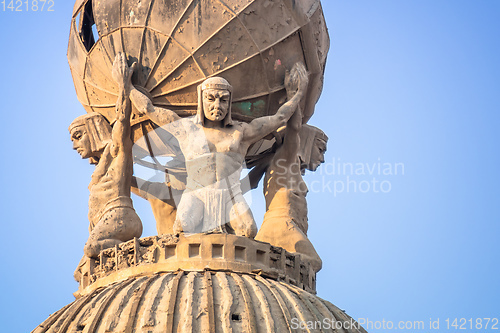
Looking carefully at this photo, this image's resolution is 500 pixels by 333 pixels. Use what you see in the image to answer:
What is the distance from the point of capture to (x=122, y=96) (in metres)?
37.2

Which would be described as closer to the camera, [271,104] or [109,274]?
[109,274]

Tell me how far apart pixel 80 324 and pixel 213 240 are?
3905 mm

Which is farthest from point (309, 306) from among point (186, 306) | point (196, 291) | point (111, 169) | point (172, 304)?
point (111, 169)

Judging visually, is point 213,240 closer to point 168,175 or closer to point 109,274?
point 109,274

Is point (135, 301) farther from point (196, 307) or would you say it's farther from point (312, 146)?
point (312, 146)

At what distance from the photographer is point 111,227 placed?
3694 centimetres

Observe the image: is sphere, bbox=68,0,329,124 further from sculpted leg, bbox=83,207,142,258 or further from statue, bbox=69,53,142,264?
sculpted leg, bbox=83,207,142,258

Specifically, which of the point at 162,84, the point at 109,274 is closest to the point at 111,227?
the point at 109,274

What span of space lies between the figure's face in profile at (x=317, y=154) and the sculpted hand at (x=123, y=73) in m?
6.06

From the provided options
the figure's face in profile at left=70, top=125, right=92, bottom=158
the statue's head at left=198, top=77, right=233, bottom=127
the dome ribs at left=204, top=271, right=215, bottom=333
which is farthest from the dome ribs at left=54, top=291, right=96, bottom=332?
the figure's face in profile at left=70, top=125, right=92, bottom=158

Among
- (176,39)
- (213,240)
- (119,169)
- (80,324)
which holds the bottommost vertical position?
(80,324)

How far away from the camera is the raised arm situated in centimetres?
3688

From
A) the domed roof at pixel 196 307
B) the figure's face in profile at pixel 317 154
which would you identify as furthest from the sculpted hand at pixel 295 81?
the domed roof at pixel 196 307

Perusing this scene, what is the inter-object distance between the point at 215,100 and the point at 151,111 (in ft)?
5.92
